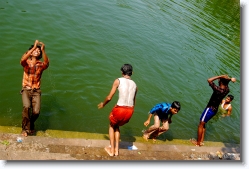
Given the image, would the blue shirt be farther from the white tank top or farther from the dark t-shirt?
the white tank top

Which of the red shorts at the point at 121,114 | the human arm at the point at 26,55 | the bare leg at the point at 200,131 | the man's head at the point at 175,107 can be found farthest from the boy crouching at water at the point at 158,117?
the human arm at the point at 26,55

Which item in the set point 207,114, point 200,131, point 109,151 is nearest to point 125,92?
point 109,151

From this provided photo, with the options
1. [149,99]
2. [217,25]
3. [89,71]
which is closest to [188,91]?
[149,99]

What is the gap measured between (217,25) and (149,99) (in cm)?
1199

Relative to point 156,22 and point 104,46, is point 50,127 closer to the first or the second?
point 104,46

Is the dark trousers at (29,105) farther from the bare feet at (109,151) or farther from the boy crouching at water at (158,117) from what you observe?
the boy crouching at water at (158,117)

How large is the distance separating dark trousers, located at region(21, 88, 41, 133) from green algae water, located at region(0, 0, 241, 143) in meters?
1.01

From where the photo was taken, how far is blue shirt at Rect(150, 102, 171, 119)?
266 inches

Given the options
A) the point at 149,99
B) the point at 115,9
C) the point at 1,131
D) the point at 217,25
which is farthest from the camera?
the point at 217,25

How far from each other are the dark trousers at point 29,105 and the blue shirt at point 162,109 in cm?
289

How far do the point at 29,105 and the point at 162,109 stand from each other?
3286 mm

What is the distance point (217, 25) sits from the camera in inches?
738

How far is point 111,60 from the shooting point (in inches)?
431

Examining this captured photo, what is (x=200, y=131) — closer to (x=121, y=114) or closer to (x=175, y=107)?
(x=175, y=107)
